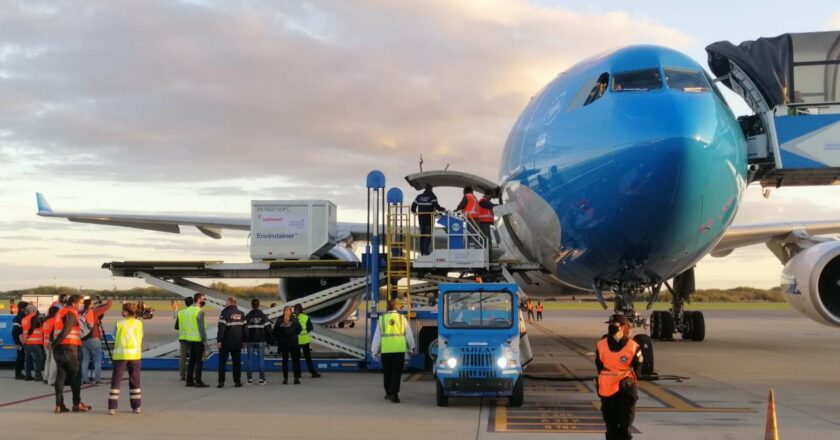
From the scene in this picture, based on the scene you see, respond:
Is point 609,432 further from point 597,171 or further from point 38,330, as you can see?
point 38,330

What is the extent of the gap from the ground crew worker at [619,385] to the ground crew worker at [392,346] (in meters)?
4.37

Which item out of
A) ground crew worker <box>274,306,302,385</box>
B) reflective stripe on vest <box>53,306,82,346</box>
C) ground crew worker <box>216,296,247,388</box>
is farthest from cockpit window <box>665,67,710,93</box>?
reflective stripe on vest <box>53,306,82,346</box>

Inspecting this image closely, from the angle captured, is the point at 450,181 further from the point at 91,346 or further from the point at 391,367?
the point at 91,346

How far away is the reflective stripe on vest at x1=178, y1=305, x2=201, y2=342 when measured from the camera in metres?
13.5

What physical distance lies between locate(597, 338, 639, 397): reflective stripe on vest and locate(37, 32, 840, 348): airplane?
428cm

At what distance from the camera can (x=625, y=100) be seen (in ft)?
38.3

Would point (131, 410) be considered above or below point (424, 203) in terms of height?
below

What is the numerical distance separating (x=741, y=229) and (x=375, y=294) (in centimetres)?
904

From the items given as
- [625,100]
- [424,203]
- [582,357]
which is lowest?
[582,357]

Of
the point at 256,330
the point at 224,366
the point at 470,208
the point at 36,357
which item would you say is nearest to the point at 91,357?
the point at 36,357

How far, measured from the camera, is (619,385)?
709 centimetres

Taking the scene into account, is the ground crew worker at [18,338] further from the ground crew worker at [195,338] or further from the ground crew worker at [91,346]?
the ground crew worker at [195,338]

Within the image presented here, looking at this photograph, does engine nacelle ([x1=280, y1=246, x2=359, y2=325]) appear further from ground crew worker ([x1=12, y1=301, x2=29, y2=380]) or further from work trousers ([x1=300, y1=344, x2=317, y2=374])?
ground crew worker ([x1=12, y1=301, x2=29, y2=380])

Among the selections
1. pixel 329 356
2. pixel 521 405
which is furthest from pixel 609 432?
pixel 329 356
